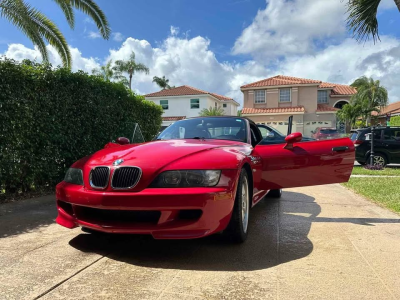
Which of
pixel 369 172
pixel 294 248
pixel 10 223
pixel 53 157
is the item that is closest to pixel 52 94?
pixel 53 157

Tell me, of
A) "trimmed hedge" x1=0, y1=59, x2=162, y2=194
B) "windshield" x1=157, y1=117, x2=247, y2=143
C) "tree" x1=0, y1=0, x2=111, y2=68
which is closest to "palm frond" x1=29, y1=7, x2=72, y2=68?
Answer: "tree" x1=0, y1=0, x2=111, y2=68

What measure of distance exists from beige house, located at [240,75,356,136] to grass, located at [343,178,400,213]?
71.3 feet

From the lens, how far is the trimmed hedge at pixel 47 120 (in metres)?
4.90

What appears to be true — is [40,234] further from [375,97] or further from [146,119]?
[375,97]

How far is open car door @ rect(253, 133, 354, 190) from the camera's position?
3.96 metres

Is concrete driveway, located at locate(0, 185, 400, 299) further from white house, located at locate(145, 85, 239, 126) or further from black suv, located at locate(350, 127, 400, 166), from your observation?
white house, located at locate(145, 85, 239, 126)

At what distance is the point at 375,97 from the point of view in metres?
Answer: 36.2

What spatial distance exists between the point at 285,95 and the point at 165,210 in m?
30.7

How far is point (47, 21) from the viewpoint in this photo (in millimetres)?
9539

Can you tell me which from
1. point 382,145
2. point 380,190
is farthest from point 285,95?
point 380,190

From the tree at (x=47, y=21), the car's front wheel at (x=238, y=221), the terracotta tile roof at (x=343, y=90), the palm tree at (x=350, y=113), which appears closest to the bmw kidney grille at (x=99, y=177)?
the car's front wheel at (x=238, y=221)

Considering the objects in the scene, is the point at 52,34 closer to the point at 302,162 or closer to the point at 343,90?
the point at 302,162

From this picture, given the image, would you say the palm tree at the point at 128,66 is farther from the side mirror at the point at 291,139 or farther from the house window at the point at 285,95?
the side mirror at the point at 291,139

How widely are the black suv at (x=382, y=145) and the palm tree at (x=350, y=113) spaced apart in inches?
930
